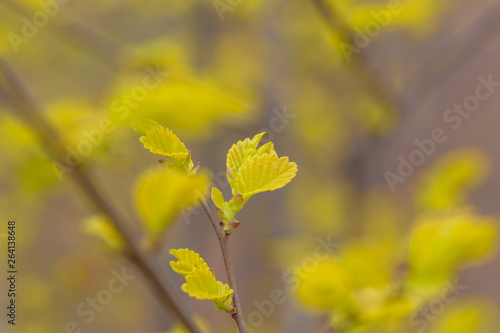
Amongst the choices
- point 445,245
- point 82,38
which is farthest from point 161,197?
point 82,38

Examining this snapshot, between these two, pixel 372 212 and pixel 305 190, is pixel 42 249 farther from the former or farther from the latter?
pixel 372 212

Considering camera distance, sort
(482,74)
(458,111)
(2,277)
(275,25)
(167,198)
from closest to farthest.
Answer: (167,198) → (275,25) → (2,277) → (458,111) → (482,74)

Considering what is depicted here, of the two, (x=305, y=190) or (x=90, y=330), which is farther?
(x=90, y=330)

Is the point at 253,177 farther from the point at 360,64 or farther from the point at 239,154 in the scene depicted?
the point at 360,64

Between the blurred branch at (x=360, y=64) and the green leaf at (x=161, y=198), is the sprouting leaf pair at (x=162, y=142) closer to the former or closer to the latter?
Result: the green leaf at (x=161, y=198)

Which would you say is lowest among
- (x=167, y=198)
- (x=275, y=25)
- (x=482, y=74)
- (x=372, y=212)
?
(x=167, y=198)

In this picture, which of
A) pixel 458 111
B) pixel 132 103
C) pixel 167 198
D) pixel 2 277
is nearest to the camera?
pixel 167 198

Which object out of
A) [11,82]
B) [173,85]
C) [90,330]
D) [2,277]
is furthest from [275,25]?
[90,330]
